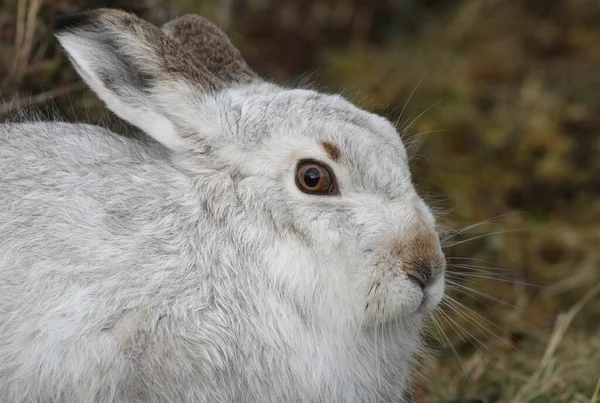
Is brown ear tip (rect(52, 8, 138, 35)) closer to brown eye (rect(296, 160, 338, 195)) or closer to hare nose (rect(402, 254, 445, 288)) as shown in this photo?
brown eye (rect(296, 160, 338, 195))

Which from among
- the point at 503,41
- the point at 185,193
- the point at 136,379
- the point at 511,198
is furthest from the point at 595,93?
the point at 136,379

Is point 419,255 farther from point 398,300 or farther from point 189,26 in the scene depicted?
point 189,26

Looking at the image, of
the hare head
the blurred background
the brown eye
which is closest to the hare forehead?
the hare head

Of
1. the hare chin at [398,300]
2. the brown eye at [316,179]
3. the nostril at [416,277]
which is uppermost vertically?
the brown eye at [316,179]

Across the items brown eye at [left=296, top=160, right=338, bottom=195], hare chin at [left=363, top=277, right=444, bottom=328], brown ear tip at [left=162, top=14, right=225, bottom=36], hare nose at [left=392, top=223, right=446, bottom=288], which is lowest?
hare chin at [left=363, top=277, right=444, bottom=328]

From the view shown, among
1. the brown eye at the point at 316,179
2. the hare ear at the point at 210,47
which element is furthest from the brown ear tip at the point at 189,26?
the brown eye at the point at 316,179

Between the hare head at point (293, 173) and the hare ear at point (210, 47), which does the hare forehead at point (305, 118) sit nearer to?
the hare head at point (293, 173)

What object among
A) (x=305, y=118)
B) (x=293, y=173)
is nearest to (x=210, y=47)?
(x=305, y=118)
